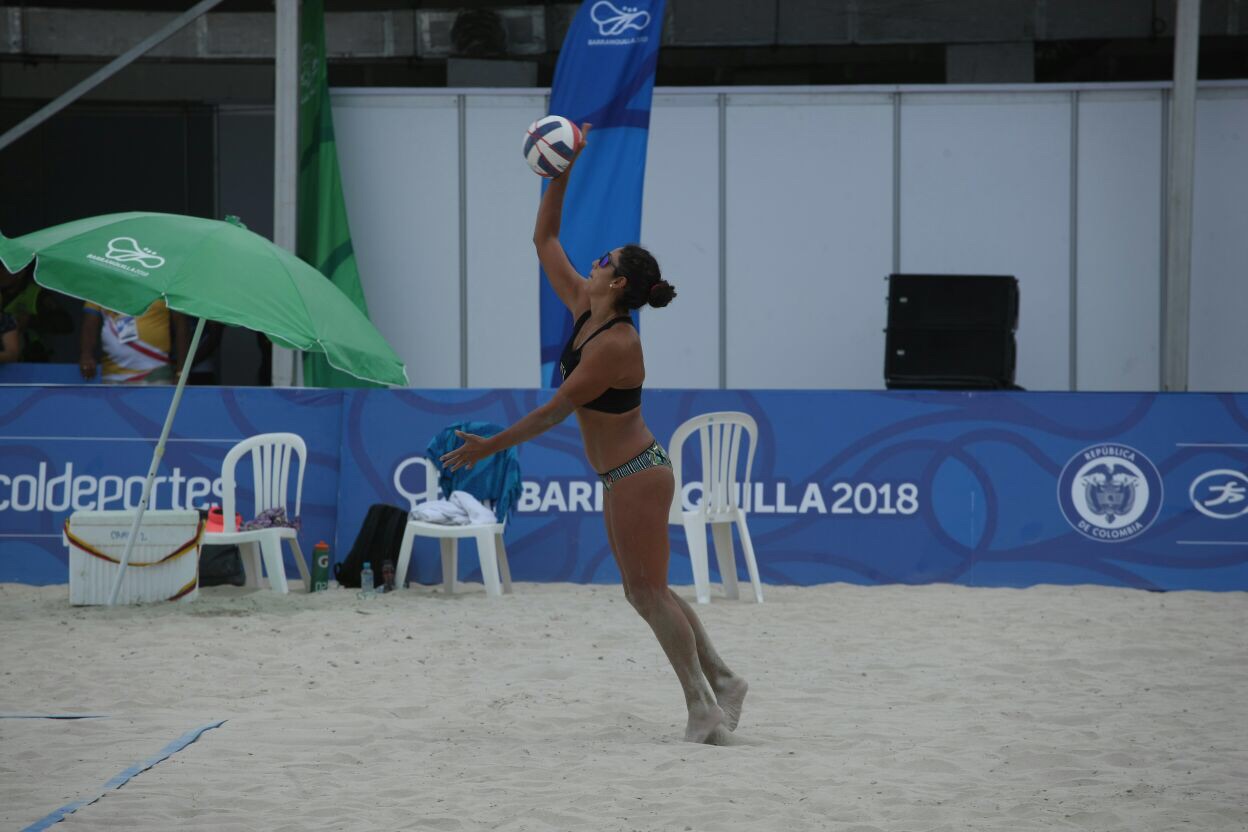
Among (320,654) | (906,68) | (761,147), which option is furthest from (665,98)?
(320,654)

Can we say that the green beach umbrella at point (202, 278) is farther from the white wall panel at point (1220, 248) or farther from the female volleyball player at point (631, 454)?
the white wall panel at point (1220, 248)

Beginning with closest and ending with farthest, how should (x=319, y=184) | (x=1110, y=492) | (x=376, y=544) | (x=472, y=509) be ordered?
(x=472, y=509) → (x=376, y=544) → (x=1110, y=492) → (x=319, y=184)

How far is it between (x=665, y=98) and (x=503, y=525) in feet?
18.1

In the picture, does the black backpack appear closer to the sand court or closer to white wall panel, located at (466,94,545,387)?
the sand court

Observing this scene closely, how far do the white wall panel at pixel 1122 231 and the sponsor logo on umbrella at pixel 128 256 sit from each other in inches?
335

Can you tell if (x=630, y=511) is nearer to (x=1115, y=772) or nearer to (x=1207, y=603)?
(x=1115, y=772)

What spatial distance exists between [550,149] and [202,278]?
2.41m

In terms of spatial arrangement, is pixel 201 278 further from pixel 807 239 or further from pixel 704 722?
pixel 807 239

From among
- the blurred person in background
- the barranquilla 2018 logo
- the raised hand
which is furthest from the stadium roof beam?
the raised hand

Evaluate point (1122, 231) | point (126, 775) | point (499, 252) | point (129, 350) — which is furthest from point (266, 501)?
point (1122, 231)

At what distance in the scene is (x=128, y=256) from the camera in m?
6.79

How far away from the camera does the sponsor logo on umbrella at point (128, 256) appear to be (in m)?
6.71

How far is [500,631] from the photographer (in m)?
7.36

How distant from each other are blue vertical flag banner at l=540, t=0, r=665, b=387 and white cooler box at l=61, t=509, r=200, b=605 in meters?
3.42
